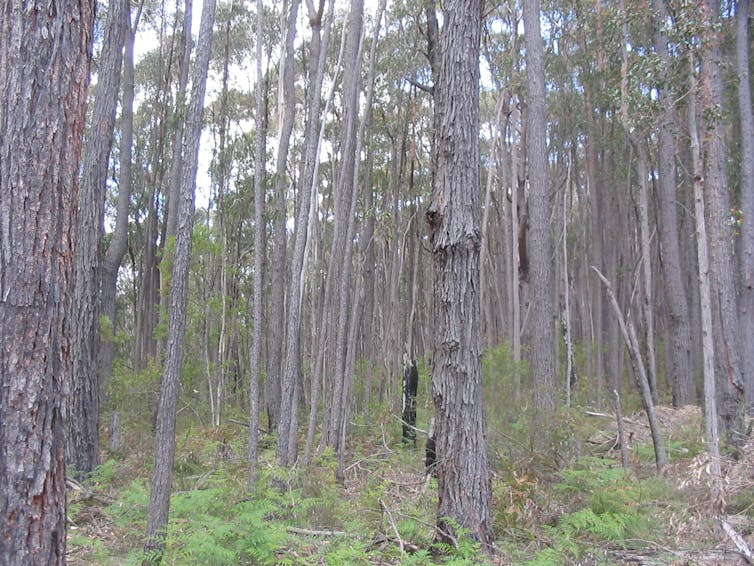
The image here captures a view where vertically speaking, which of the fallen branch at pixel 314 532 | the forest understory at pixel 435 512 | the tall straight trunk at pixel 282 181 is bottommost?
Result: the fallen branch at pixel 314 532

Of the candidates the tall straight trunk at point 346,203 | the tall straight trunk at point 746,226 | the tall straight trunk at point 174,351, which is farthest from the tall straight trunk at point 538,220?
the tall straight trunk at point 174,351

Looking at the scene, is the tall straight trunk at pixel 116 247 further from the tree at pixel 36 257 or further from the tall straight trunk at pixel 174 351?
the tree at pixel 36 257

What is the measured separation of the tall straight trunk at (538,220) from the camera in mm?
10555

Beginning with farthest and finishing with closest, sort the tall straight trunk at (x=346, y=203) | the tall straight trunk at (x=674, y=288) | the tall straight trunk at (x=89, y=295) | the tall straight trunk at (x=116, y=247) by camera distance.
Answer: the tall straight trunk at (x=674, y=288) → the tall straight trunk at (x=116, y=247) → the tall straight trunk at (x=346, y=203) → the tall straight trunk at (x=89, y=295)

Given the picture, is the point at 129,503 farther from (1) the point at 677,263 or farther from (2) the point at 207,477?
(1) the point at 677,263

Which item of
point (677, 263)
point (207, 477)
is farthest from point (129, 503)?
point (677, 263)

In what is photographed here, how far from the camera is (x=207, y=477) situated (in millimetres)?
8078

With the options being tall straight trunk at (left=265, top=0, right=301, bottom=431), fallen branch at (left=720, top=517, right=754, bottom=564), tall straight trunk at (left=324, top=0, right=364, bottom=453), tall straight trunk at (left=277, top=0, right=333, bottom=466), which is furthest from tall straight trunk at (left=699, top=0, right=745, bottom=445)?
tall straight trunk at (left=265, top=0, right=301, bottom=431)

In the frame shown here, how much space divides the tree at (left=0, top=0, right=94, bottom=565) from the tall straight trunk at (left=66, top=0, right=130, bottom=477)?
14.7 ft

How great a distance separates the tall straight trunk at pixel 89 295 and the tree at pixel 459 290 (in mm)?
4558

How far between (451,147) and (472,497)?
9.44 ft

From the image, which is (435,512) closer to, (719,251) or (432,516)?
(432,516)

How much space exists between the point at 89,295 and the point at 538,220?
6960 millimetres

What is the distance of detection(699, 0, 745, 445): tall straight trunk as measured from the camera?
855 cm
